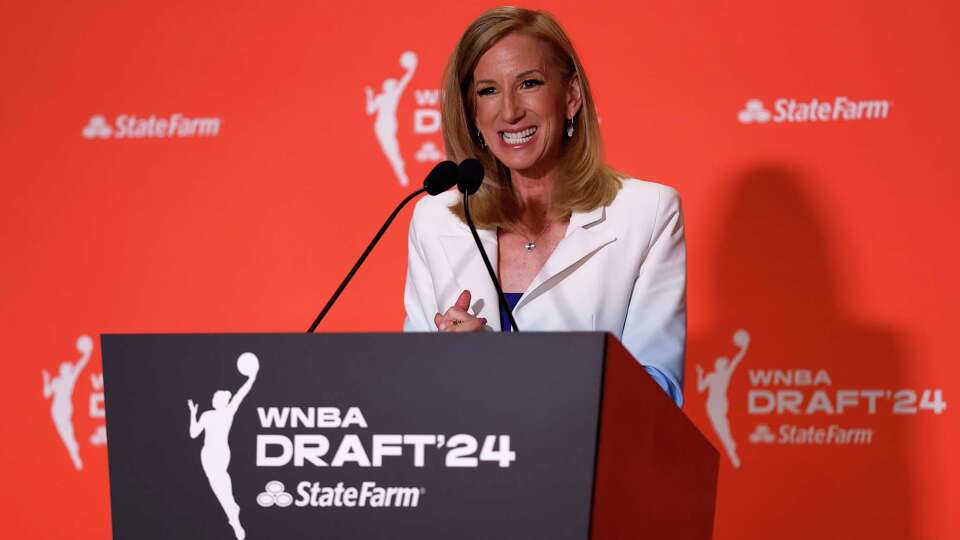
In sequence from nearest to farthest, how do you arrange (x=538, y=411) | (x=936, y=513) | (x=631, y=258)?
(x=538, y=411)
(x=631, y=258)
(x=936, y=513)

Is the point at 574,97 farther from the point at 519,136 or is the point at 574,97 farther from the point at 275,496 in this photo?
the point at 275,496

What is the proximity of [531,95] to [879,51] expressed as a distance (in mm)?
1222

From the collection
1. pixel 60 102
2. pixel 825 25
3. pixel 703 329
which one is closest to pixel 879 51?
pixel 825 25

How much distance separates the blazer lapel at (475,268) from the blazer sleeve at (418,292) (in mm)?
83

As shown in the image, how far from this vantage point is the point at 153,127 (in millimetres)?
3553

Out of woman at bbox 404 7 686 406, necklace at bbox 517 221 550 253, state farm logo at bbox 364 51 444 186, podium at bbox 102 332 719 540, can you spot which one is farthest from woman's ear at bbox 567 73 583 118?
podium at bbox 102 332 719 540

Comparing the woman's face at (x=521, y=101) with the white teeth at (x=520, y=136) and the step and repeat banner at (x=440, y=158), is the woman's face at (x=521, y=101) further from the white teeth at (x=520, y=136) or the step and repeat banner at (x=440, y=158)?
Answer: the step and repeat banner at (x=440, y=158)

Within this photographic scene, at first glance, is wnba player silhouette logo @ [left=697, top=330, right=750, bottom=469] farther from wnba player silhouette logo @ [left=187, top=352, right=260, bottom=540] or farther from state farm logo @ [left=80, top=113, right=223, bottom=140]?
wnba player silhouette logo @ [left=187, top=352, right=260, bottom=540]

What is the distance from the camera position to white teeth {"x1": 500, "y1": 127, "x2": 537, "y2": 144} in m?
2.50

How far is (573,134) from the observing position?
2.59 metres

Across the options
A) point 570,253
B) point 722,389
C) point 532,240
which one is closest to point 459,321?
point 570,253

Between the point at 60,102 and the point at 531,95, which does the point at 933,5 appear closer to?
the point at 531,95

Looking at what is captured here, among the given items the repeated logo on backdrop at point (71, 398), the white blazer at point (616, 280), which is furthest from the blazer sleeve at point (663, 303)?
the repeated logo on backdrop at point (71, 398)

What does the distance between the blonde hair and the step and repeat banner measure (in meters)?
0.76
